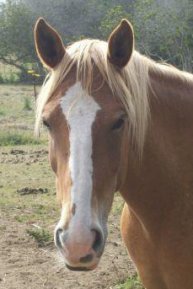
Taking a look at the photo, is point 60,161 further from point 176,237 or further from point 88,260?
point 176,237

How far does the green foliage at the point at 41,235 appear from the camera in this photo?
5.16 m

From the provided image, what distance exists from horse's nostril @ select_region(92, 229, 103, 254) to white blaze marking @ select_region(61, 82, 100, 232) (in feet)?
0.20

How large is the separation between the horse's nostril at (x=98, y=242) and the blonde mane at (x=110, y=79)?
2.05 feet

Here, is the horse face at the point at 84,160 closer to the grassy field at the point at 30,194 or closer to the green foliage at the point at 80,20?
the grassy field at the point at 30,194

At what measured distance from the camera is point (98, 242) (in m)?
2.08

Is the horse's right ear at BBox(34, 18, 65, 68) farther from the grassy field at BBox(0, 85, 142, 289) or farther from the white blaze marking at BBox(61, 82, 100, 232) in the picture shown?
the grassy field at BBox(0, 85, 142, 289)

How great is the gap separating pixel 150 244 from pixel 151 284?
1.05ft

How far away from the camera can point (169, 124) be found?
2.72 m

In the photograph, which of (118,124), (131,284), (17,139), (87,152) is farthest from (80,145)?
(17,139)

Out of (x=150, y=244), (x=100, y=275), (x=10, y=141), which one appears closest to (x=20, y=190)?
(x=100, y=275)

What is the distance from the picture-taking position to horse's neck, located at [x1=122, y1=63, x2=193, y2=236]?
2.69 m

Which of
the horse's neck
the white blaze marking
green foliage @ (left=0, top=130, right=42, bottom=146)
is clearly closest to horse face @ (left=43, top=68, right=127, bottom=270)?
the white blaze marking

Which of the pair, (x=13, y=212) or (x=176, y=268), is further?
(x=13, y=212)

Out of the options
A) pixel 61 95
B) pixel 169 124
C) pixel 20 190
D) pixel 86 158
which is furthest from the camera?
pixel 20 190
